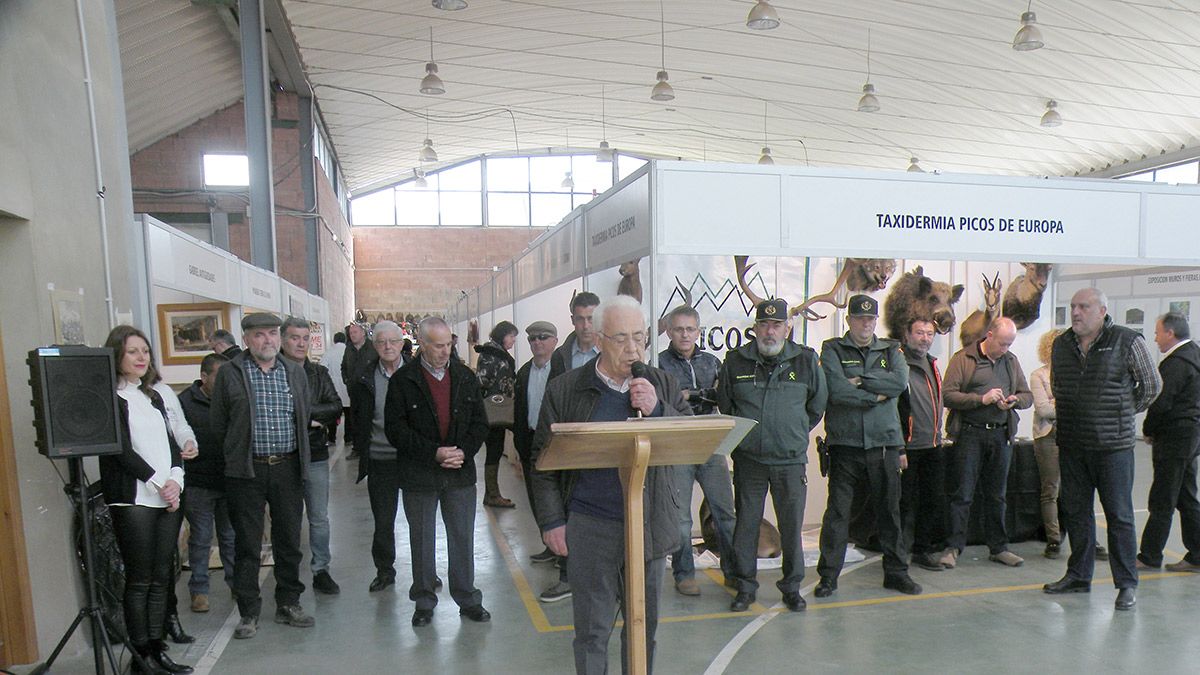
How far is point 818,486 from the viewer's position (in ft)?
18.4

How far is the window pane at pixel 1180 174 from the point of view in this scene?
51.7 ft

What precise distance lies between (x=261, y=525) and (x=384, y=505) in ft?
2.51

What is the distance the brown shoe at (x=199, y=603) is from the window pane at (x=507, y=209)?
22.7m

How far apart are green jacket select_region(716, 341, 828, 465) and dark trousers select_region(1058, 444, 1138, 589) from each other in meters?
1.48

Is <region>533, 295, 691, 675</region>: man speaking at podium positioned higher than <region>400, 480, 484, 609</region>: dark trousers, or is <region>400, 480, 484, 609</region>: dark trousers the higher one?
<region>533, 295, 691, 675</region>: man speaking at podium

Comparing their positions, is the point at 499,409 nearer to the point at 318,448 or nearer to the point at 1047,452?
the point at 318,448

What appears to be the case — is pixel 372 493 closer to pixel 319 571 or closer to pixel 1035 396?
pixel 319 571

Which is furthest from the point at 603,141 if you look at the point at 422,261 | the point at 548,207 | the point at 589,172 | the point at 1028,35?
the point at 1028,35

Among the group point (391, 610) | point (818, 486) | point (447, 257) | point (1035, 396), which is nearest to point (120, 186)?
point (391, 610)

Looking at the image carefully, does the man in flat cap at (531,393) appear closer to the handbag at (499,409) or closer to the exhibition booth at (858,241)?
the exhibition booth at (858,241)

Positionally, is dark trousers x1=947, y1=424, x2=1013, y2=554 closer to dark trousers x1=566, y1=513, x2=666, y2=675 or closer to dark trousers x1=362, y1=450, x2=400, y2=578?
dark trousers x1=566, y1=513, x2=666, y2=675

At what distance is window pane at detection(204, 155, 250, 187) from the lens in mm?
14445

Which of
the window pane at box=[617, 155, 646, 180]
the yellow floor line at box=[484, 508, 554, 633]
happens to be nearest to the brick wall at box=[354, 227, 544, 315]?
the window pane at box=[617, 155, 646, 180]

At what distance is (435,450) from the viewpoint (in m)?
3.72
